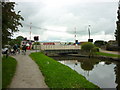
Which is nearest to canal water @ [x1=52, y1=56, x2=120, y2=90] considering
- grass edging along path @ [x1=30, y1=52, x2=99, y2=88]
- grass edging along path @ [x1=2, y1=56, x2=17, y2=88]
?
grass edging along path @ [x1=30, y1=52, x2=99, y2=88]

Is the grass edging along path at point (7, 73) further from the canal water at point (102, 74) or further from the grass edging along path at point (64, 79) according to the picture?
the canal water at point (102, 74)

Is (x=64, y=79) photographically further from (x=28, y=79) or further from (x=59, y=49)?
(x=59, y=49)

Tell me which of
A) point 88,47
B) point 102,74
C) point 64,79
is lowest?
point 102,74

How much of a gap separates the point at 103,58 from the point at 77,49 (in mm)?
11434

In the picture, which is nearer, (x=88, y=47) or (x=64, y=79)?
(x=64, y=79)

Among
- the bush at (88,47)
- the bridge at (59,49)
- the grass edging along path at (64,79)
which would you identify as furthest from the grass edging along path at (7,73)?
the bridge at (59,49)

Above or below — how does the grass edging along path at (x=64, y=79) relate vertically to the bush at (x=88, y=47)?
below

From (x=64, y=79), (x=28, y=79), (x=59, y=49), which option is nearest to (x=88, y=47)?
(x=59, y=49)

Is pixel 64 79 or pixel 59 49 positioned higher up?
pixel 59 49

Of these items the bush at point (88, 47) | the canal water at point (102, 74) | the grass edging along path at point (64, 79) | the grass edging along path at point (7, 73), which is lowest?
the canal water at point (102, 74)

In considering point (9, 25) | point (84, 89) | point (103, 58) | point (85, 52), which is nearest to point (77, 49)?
point (85, 52)

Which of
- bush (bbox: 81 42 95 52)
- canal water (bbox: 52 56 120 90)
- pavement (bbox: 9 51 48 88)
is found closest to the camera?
pavement (bbox: 9 51 48 88)

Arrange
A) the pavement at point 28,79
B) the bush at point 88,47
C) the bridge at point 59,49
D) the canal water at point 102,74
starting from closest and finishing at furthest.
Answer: the pavement at point 28,79, the canal water at point 102,74, the bush at point 88,47, the bridge at point 59,49

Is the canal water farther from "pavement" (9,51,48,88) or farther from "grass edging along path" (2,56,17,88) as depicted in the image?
"grass edging along path" (2,56,17,88)
